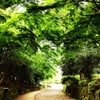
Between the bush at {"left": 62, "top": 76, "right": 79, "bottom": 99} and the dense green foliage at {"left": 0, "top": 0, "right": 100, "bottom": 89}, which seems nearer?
the dense green foliage at {"left": 0, "top": 0, "right": 100, "bottom": 89}

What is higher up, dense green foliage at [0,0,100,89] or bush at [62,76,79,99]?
dense green foliage at [0,0,100,89]

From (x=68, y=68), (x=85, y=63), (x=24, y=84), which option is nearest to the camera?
(x=85, y=63)

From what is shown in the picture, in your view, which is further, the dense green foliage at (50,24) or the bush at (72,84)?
the bush at (72,84)

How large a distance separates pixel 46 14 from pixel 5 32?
2.22 metres

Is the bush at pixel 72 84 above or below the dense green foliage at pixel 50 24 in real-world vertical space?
below

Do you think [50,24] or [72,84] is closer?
[50,24]

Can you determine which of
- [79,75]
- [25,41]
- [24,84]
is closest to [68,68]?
[79,75]

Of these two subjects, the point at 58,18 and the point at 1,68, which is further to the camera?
the point at 1,68

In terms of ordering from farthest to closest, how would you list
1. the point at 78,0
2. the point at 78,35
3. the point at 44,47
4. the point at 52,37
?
the point at 44,47 → the point at 52,37 → the point at 78,35 → the point at 78,0

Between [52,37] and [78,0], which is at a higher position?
[78,0]

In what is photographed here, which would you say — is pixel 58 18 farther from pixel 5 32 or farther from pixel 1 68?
pixel 1 68

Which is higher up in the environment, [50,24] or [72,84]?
[50,24]

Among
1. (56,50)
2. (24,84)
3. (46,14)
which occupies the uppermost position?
(46,14)

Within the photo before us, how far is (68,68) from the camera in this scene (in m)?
24.7
